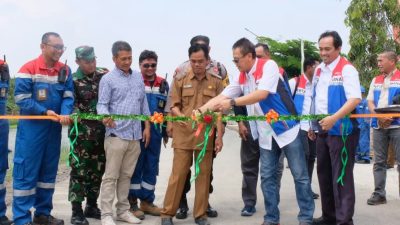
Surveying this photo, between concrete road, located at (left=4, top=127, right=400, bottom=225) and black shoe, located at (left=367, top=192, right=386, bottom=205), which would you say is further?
black shoe, located at (left=367, top=192, right=386, bottom=205)

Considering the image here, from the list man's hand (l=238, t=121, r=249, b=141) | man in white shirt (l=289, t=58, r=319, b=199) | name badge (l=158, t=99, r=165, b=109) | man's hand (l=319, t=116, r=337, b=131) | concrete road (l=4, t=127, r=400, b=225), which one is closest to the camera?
man's hand (l=319, t=116, r=337, b=131)

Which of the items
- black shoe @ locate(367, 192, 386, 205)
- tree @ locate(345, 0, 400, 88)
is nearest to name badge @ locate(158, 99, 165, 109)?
black shoe @ locate(367, 192, 386, 205)

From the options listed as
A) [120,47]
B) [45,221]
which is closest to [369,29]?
[120,47]

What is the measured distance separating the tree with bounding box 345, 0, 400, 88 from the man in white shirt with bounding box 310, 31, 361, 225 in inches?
476

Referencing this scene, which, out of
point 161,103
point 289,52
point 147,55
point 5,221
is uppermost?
point 289,52

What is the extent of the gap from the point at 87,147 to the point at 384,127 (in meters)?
4.07

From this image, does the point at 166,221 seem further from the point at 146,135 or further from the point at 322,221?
the point at 322,221

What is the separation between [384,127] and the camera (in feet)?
22.9

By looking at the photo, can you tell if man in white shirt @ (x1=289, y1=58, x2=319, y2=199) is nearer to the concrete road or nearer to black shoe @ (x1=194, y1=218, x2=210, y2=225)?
the concrete road

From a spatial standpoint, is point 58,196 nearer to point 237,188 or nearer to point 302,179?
point 237,188

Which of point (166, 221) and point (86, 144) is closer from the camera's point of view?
point (166, 221)

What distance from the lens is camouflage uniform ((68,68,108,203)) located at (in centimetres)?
591

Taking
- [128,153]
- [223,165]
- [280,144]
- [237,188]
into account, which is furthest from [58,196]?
[223,165]

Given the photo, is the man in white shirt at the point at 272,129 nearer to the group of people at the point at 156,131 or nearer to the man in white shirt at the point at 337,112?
the group of people at the point at 156,131
